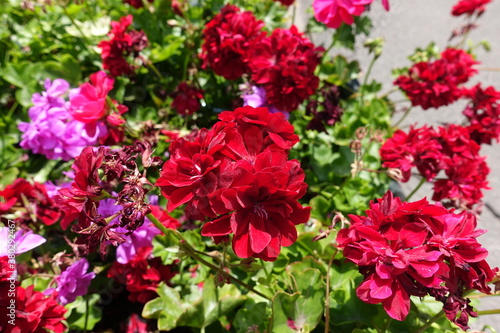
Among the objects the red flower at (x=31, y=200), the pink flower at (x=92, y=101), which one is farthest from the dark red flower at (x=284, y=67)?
the red flower at (x=31, y=200)

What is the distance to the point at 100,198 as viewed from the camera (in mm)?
633

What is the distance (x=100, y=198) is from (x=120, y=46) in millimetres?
762

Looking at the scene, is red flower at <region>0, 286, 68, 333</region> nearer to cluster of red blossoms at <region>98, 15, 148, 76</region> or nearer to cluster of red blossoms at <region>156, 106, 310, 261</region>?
cluster of red blossoms at <region>156, 106, 310, 261</region>

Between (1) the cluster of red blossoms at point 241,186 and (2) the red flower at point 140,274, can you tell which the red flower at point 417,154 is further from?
(2) the red flower at point 140,274

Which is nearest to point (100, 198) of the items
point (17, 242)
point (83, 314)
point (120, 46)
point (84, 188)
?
point (84, 188)

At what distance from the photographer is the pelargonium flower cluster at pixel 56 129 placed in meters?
1.07

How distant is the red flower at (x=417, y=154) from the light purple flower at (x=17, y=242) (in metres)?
0.94

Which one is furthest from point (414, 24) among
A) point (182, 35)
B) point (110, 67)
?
point (110, 67)

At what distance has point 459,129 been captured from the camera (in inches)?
41.7

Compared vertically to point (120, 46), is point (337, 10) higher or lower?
higher

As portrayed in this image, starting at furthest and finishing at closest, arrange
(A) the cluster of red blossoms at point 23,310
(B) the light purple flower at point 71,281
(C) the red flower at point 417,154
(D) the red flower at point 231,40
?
1. (D) the red flower at point 231,40
2. (C) the red flower at point 417,154
3. (B) the light purple flower at point 71,281
4. (A) the cluster of red blossoms at point 23,310

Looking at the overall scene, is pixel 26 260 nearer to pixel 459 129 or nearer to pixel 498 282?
pixel 498 282

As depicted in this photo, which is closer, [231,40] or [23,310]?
[23,310]

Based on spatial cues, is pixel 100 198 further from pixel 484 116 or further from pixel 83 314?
pixel 484 116
